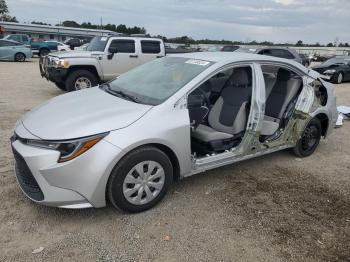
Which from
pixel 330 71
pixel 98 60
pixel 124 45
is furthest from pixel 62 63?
pixel 330 71

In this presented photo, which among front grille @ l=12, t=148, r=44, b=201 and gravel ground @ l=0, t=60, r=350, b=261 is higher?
front grille @ l=12, t=148, r=44, b=201

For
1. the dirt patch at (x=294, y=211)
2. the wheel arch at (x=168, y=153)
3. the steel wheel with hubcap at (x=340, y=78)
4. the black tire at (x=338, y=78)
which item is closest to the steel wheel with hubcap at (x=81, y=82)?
the dirt patch at (x=294, y=211)

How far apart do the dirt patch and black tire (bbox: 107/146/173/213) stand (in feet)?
2.91

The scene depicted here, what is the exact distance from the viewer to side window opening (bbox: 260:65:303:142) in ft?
16.3

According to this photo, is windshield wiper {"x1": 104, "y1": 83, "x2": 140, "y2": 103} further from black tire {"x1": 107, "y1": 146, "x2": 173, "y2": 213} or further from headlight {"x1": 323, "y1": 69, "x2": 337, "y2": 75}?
headlight {"x1": 323, "y1": 69, "x2": 337, "y2": 75}

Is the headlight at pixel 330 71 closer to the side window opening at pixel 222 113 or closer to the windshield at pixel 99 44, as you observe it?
the windshield at pixel 99 44

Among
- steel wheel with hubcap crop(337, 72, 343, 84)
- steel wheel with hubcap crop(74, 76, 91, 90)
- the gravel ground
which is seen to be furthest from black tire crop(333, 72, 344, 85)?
the gravel ground

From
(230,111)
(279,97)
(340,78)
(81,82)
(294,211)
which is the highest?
(279,97)

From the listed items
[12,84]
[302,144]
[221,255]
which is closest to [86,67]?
[12,84]

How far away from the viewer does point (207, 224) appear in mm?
3531

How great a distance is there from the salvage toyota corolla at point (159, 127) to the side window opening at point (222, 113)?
0.01 m

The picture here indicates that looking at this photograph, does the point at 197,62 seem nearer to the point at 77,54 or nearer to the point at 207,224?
the point at 207,224

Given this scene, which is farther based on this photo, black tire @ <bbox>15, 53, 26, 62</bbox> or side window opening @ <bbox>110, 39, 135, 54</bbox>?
black tire @ <bbox>15, 53, 26, 62</bbox>

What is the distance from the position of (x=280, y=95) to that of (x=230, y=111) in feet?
3.46
